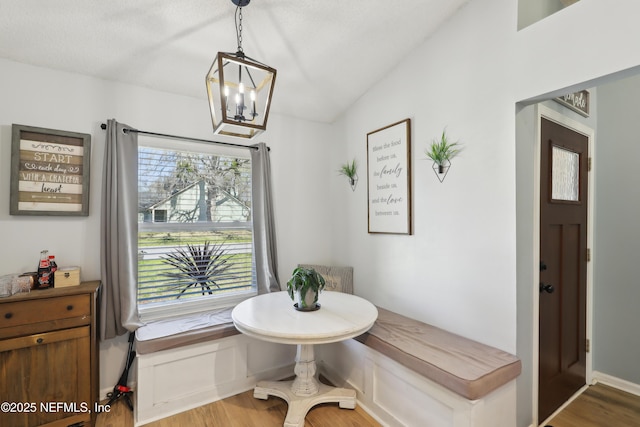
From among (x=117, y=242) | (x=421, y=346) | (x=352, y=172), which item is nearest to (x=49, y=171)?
(x=117, y=242)

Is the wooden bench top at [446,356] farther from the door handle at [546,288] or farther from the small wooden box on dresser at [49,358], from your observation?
the small wooden box on dresser at [49,358]

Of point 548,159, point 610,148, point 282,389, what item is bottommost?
point 282,389

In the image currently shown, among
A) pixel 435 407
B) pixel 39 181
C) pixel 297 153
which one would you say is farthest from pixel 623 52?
pixel 39 181

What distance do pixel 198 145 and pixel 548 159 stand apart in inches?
105

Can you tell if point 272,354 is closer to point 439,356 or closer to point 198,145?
point 439,356

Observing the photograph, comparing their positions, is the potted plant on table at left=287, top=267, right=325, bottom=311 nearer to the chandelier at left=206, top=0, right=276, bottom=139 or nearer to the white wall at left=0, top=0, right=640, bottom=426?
the white wall at left=0, top=0, right=640, bottom=426

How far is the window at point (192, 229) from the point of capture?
8.08 ft

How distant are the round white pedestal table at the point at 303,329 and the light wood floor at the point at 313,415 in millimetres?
77

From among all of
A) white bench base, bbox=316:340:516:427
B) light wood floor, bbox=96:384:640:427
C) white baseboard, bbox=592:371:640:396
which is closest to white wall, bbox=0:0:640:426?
white bench base, bbox=316:340:516:427

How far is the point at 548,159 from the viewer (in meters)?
2.03

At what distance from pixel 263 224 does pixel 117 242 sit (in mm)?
1122

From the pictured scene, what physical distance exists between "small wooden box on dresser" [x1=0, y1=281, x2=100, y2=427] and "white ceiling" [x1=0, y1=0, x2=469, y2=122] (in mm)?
1566

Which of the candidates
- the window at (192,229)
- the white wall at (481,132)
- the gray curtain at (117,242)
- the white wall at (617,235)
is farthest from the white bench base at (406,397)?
the gray curtain at (117,242)

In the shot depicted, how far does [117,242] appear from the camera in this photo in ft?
7.22
